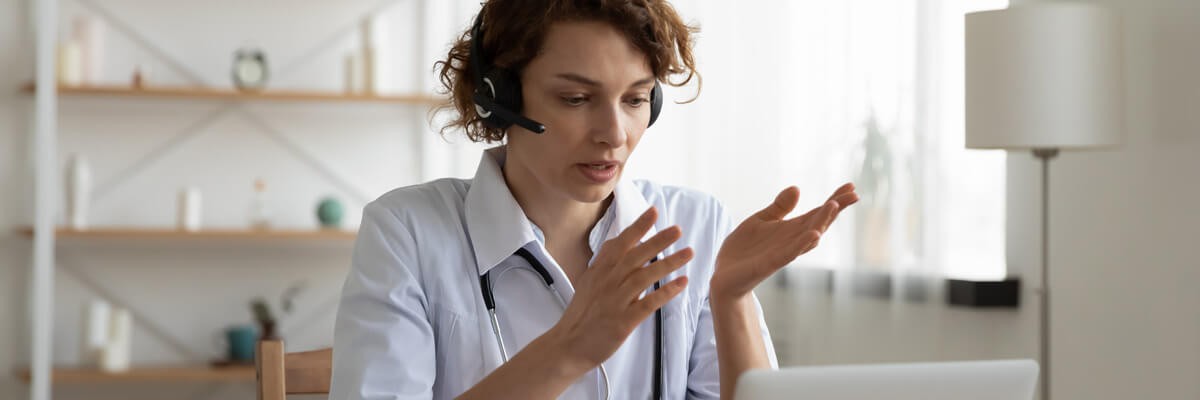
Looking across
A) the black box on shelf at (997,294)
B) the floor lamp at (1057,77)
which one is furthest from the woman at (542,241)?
the black box on shelf at (997,294)

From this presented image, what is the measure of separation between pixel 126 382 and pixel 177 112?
33.9 inches

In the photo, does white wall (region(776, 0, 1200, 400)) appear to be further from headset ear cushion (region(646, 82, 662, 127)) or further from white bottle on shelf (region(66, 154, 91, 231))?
white bottle on shelf (region(66, 154, 91, 231))

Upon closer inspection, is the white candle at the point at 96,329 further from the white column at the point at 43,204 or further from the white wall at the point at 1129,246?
the white wall at the point at 1129,246

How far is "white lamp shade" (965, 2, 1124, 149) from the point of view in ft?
7.66

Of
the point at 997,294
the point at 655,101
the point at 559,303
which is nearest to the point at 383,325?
the point at 559,303

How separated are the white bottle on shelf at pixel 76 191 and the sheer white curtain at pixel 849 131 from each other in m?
1.62

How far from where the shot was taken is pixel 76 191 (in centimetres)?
378

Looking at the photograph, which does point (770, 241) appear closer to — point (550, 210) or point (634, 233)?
point (634, 233)

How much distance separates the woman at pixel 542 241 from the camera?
137cm

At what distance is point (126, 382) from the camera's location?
402 centimetres

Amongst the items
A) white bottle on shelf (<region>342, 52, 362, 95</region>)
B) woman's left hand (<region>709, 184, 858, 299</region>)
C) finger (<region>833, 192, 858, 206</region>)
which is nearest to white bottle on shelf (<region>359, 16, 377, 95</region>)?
white bottle on shelf (<region>342, 52, 362, 95</region>)

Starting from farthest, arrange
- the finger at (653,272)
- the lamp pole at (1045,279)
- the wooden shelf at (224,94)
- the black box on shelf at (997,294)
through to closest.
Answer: the wooden shelf at (224,94) → the black box on shelf at (997,294) → the lamp pole at (1045,279) → the finger at (653,272)

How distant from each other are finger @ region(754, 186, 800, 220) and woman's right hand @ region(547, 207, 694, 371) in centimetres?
18

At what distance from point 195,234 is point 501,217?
2508 millimetres
